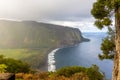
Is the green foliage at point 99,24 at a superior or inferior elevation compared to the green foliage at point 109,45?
superior

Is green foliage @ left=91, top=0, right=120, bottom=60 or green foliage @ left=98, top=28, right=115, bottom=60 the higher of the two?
green foliage @ left=91, top=0, right=120, bottom=60

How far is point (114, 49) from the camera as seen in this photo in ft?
67.7

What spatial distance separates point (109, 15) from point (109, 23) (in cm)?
96

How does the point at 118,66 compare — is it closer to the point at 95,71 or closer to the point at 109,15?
the point at 109,15

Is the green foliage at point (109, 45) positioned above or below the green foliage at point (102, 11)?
below

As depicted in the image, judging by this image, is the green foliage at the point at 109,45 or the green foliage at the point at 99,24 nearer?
the green foliage at the point at 99,24

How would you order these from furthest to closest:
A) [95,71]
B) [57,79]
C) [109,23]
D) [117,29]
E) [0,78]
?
[95,71] → [57,79] → [117,29] → [109,23] → [0,78]

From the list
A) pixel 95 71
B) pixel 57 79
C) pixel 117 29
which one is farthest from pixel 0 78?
pixel 95 71

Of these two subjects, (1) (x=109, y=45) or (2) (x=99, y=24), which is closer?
(2) (x=99, y=24)

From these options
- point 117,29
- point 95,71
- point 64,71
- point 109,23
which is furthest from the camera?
point 95,71

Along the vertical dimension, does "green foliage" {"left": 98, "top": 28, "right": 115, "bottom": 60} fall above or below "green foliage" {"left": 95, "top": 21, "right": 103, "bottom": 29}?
below

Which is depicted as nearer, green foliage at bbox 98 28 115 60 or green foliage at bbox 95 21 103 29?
green foliage at bbox 95 21 103 29

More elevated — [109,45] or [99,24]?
[99,24]

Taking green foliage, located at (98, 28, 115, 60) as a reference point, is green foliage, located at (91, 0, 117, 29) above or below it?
above
